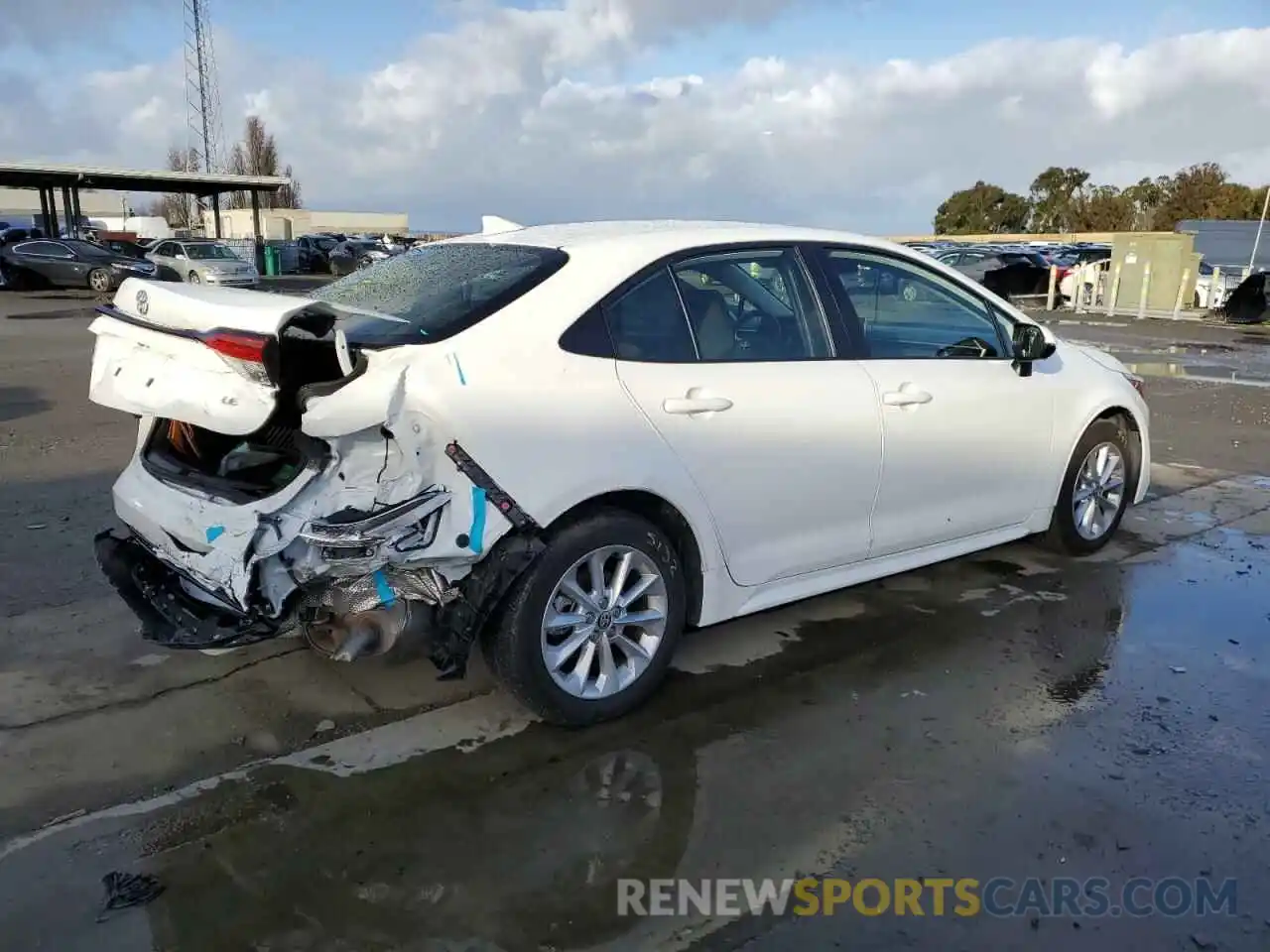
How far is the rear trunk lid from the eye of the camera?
3.15 m

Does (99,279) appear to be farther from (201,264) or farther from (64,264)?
(201,264)

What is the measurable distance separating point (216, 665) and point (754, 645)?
2260mm

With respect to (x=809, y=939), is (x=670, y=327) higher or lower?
higher

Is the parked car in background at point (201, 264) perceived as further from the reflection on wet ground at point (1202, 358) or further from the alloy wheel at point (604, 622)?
the alloy wheel at point (604, 622)

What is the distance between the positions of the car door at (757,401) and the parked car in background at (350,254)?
36.2 m

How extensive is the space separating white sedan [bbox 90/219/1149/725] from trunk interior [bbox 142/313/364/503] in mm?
11

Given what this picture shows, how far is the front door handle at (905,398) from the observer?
4.29m

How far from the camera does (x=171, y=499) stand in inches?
137

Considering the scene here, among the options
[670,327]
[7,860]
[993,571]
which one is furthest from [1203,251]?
[7,860]

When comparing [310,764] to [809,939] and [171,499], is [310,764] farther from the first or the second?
[809,939]

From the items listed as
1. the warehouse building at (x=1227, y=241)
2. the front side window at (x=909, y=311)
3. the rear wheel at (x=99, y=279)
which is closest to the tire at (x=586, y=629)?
the front side window at (x=909, y=311)

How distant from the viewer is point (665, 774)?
134 inches

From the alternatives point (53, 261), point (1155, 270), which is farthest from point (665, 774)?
point (53, 261)

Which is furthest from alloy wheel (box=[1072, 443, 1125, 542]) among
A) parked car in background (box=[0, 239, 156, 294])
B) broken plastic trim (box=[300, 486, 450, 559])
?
parked car in background (box=[0, 239, 156, 294])
